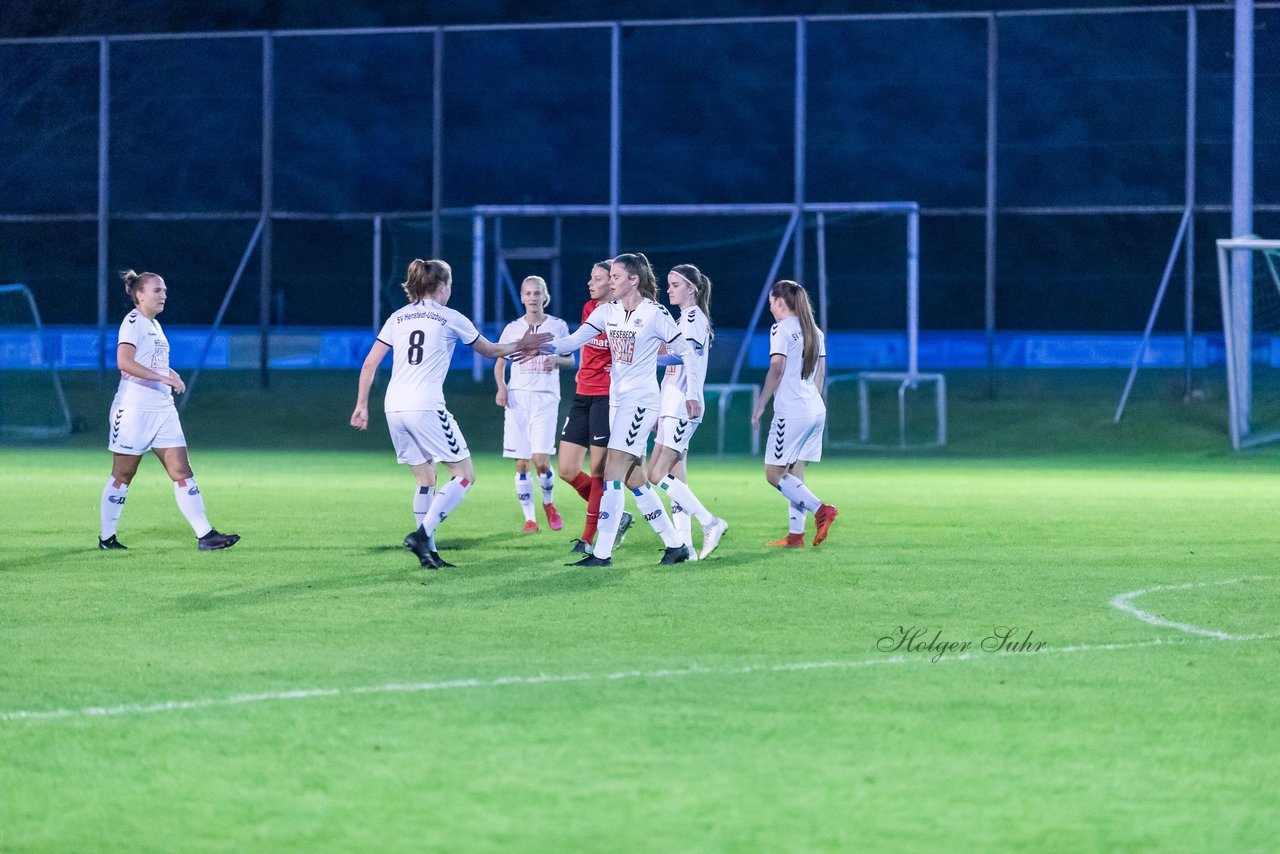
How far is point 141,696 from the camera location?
6.30m

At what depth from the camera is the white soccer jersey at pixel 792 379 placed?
11.1 m

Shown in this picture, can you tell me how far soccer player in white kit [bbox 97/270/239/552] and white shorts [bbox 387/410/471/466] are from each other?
1.52 meters

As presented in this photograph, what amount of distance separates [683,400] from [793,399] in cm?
103

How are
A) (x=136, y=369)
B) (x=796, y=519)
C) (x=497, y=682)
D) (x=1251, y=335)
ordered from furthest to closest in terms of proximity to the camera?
1. (x=1251, y=335)
2. (x=796, y=519)
3. (x=136, y=369)
4. (x=497, y=682)

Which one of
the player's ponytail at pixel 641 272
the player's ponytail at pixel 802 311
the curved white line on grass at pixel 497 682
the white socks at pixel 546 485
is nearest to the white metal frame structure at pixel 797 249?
the white socks at pixel 546 485

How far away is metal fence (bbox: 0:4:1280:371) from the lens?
4094 cm

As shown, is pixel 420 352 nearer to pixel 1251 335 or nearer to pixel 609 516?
pixel 609 516

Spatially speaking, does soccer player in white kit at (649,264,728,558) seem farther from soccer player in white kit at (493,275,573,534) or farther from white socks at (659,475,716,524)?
soccer player in white kit at (493,275,573,534)

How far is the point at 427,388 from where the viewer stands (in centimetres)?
1039

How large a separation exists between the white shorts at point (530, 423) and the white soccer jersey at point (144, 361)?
2726 mm

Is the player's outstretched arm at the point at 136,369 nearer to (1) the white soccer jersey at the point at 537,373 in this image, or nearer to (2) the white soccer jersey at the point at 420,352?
(2) the white soccer jersey at the point at 420,352

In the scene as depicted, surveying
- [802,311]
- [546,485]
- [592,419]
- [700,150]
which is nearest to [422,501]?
[592,419]

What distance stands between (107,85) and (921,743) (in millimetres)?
26597

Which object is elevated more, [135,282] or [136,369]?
[135,282]
